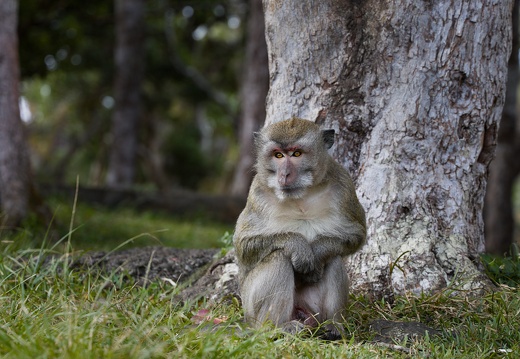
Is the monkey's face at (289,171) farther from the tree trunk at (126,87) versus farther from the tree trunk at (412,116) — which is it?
the tree trunk at (126,87)

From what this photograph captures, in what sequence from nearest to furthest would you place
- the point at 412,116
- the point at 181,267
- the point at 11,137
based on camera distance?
the point at 412,116 < the point at 181,267 < the point at 11,137

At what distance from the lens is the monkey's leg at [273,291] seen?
4.15 metres

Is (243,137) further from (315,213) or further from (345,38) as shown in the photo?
(315,213)

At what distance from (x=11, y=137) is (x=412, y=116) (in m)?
4.47

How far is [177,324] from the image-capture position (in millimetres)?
4047

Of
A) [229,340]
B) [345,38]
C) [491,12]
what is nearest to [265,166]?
[229,340]

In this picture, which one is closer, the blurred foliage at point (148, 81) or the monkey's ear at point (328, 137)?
the monkey's ear at point (328, 137)

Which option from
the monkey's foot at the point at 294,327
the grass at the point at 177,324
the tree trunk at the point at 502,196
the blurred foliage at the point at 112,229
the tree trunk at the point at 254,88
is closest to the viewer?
the grass at the point at 177,324

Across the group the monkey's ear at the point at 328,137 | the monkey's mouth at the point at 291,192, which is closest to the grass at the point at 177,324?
the monkey's mouth at the point at 291,192

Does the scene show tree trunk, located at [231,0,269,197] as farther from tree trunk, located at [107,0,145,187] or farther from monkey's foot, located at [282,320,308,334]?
monkey's foot, located at [282,320,308,334]

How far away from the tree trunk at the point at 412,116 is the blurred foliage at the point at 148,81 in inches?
368

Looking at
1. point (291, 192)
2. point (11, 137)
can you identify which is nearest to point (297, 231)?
point (291, 192)

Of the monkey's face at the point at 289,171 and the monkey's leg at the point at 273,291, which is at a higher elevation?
the monkey's face at the point at 289,171

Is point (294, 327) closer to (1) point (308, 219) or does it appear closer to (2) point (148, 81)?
(1) point (308, 219)
